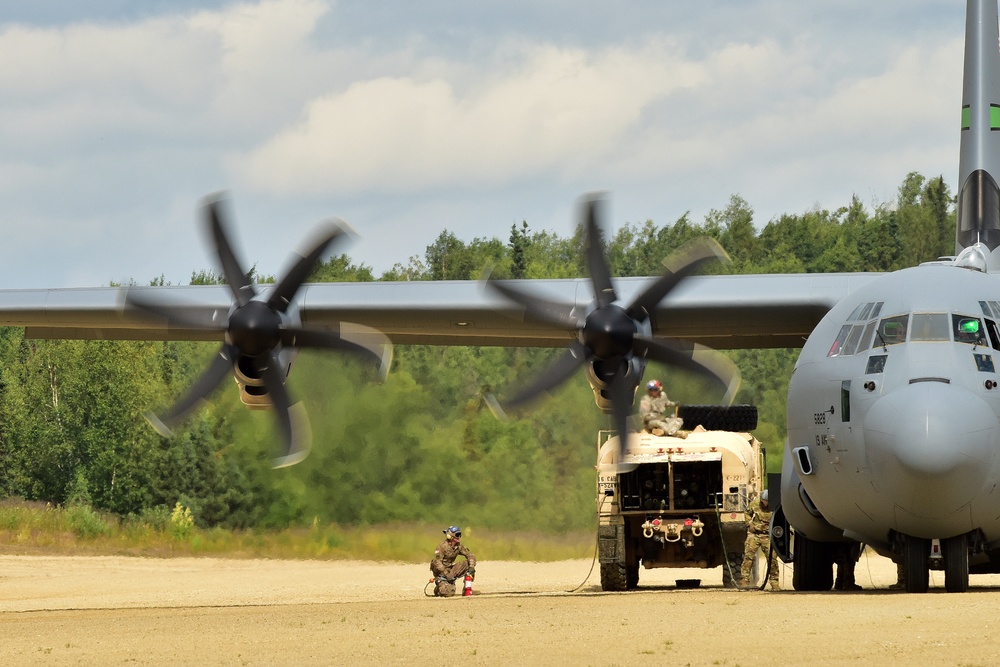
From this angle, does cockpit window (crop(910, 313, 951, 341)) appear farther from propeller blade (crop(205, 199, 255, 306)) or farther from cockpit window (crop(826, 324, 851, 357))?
propeller blade (crop(205, 199, 255, 306))

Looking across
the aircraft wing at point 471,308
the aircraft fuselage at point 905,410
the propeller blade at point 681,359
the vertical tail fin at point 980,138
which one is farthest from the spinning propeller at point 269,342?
the vertical tail fin at point 980,138

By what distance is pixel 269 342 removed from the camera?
16141 millimetres

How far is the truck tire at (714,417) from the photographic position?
66.7 feet

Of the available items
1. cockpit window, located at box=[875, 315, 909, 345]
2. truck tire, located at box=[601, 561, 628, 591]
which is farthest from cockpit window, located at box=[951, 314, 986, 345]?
truck tire, located at box=[601, 561, 628, 591]

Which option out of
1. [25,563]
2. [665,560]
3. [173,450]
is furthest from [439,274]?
[665,560]

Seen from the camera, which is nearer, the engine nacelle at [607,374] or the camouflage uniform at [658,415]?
the engine nacelle at [607,374]

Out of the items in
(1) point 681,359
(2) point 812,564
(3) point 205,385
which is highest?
(1) point 681,359

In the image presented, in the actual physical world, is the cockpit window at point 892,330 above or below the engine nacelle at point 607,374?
above

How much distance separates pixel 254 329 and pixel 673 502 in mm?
6027

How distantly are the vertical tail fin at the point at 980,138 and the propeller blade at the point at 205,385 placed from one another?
27.8 feet

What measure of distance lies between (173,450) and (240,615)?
977 inches

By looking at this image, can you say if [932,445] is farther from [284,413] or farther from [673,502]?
[284,413]

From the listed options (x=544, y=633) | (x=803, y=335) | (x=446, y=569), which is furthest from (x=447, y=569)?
(x=544, y=633)

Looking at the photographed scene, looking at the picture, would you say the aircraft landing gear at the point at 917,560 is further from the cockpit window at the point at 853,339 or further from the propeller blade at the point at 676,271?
the propeller blade at the point at 676,271
